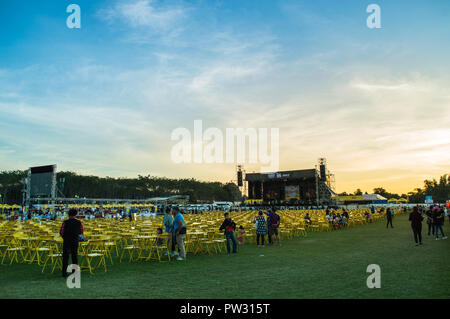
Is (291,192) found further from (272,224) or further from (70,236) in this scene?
(70,236)

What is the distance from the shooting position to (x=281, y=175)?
204 ft

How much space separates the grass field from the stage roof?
50.6 meters

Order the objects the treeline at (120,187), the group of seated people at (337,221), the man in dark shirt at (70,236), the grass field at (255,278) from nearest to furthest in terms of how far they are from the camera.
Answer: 1. the grass field at (255,278)
2. the man in dark shirt at (70,236)
3. the group of seated people at (337,221)
4. the treeline at (120,187)

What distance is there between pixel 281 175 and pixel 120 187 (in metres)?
53.4

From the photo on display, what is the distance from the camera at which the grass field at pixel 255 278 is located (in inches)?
215

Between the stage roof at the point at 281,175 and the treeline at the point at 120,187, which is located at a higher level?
the stage roof at the point at 281,175

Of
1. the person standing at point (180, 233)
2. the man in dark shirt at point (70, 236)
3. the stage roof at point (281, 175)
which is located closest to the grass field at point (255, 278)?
the person standing at point (180, 233)

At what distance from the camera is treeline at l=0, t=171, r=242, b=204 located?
250 ft

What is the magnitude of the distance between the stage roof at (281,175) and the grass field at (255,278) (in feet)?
166

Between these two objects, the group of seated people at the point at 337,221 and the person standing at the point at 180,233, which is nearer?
the person standing at the point at 180,233

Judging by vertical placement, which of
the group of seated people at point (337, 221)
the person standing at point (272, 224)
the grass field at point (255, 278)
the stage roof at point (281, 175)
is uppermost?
the stage roof at point (281, 175)

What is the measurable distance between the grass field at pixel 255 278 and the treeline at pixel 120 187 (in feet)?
205

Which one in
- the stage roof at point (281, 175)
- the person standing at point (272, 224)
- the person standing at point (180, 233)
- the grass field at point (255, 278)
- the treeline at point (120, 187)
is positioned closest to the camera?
the grass field at point (255, 278)

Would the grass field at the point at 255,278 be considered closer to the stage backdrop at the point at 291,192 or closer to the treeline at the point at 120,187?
the stage backdrop at the point at 291,192
